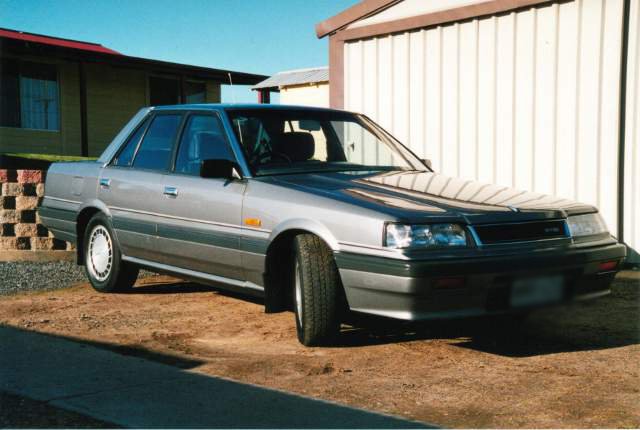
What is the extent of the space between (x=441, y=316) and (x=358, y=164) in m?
1.81

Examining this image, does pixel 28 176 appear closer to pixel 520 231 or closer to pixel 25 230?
pixel 25 230

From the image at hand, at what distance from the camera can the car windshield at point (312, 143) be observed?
5547mm

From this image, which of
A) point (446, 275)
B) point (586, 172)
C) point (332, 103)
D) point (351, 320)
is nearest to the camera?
point (446, 275)

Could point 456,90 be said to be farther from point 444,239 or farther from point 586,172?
point 444,239

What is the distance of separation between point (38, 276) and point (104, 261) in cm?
131

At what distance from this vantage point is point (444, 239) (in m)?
4.29

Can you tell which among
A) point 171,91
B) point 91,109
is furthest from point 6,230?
point 171,91

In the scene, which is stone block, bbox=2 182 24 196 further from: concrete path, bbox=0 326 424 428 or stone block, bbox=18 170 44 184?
concrete path, bbox=0 326 424 428

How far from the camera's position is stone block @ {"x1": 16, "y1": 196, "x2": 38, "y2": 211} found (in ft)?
28.9

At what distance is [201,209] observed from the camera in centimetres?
559

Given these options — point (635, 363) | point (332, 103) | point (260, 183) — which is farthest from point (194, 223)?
point (332, 103)

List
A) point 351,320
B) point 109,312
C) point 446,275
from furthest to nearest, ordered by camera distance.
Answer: point 109,312, point 351,320, point 446,275

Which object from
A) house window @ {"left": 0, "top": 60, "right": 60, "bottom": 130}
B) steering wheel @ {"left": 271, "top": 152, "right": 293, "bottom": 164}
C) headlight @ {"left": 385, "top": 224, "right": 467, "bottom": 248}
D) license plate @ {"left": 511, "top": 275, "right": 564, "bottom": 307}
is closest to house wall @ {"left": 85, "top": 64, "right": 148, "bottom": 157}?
house window @ {"left": 0, "top": 60, "right": 60, "bottom": 130}

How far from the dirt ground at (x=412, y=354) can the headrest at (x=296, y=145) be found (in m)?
1.19
